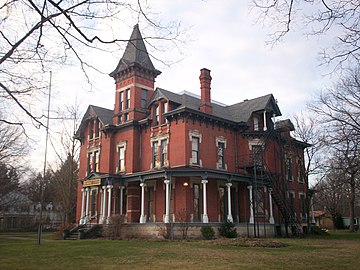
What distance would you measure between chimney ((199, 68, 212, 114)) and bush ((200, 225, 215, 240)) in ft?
29.9

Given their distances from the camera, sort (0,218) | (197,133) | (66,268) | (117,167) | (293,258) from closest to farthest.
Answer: (66,268)
(293,258)
(197,133)
(117,167)
(0,218)

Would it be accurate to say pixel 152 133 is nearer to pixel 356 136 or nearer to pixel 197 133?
pixel 197 133

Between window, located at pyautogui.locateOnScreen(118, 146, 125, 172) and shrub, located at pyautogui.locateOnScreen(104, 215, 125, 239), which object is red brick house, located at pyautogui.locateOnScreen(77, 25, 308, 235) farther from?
shrub, located at pyautogui.locateOnScreen(104, 215, 125, 239)

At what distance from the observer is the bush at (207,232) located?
22078mm

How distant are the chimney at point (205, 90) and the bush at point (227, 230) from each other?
8.68 meters

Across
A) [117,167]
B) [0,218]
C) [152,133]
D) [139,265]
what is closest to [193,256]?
[139,265]

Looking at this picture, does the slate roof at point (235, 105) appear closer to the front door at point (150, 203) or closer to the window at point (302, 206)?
the front door at point (150, 203)

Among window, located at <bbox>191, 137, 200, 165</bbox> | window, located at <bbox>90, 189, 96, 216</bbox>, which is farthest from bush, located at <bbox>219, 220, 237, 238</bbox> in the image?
window, located at <bbox>90, 189, 96, 216</bbox>

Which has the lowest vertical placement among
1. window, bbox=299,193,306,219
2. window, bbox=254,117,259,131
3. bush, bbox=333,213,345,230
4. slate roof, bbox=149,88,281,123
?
bush, bbox=333,213,345,230

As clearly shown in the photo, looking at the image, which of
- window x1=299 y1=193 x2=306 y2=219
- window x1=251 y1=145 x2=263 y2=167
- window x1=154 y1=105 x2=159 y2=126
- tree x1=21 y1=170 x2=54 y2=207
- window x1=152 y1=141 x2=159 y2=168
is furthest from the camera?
tree x1=21 y1=170 x2=54 y2=207

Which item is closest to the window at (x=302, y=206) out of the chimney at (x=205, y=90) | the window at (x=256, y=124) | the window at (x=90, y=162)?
the window at (x=256, y=124)

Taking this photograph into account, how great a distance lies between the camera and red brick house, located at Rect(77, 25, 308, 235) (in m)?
25.1

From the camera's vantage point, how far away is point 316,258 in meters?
11.8

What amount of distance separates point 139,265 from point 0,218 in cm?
4258
